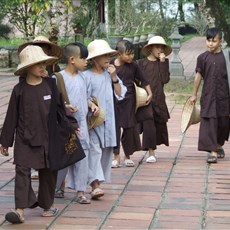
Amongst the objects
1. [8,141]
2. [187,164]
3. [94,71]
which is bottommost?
[187,164]

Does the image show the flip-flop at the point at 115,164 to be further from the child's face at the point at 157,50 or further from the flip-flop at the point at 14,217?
the flip-flop at the point at 14,217

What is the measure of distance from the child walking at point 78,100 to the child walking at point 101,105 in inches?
6.1

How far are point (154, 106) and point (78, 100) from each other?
2303 mm

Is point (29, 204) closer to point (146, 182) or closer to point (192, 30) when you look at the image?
point (146, 182)

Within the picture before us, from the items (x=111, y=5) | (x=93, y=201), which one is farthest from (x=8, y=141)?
(x=111, y=5)

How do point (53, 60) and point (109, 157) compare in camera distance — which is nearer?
point (53, 60)

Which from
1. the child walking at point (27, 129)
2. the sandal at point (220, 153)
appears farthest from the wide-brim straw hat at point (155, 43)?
the child walking at point (27, 129)

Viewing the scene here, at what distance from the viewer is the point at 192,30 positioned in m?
50.7

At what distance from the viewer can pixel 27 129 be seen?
5.56 m

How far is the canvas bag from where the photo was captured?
5609mm

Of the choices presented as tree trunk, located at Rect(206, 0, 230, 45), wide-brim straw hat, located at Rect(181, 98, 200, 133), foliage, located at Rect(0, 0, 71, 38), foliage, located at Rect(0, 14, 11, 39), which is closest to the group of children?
wide-brim straw hat, located at Rect(181, 98, 200, 133)

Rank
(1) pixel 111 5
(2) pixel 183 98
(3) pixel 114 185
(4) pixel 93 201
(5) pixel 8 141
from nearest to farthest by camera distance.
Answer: (5) pixel 8 141 < (4) pixel 93 201 < (3) pixel 114 185 < (2) pixel 183 98 < (1) pixel 111 5

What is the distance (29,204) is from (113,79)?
1.67 metres

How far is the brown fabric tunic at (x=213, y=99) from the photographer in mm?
8021
